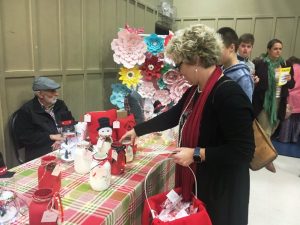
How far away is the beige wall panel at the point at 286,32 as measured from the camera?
5359 millimetres

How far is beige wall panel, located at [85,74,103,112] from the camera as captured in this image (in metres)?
3.23

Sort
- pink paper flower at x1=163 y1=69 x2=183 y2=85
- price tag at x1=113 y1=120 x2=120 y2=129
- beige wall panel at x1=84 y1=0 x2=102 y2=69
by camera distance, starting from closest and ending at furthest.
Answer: price tag at x1=113 y1=120 x2=120 y2=129 → pink paper flower at x1=163 y1=69 x2=183 y2=85 → beige wall panel at x1=84 y1=0 x2=102 y2=69

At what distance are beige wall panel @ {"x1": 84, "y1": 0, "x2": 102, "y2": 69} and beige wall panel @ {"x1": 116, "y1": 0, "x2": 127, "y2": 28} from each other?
1.65ft

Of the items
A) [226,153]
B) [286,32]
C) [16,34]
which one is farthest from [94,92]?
[286,32]

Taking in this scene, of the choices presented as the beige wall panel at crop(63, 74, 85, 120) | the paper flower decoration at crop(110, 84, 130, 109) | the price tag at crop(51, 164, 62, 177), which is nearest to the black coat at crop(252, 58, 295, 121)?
the paper flower decoration at crop(110, 84, 130, 109)

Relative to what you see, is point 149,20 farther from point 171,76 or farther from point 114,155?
point 114,155

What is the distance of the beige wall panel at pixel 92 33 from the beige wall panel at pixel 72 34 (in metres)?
0.15

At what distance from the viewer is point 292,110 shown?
14.9ft

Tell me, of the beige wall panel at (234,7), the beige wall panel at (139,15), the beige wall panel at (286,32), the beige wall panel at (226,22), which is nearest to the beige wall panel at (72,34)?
the beige wall panel at (139,15)

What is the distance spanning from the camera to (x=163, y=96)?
286cm

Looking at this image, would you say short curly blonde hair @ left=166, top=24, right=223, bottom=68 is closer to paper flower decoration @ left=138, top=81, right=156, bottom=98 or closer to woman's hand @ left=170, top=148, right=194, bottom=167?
woman's hand @ left=170, top=148, right=194, bottom=167

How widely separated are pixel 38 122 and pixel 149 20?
127 inches

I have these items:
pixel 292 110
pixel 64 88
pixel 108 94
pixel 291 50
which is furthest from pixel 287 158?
pixel 64 88

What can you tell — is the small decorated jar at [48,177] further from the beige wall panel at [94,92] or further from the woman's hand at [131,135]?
the beige wall panel at [94,92]
